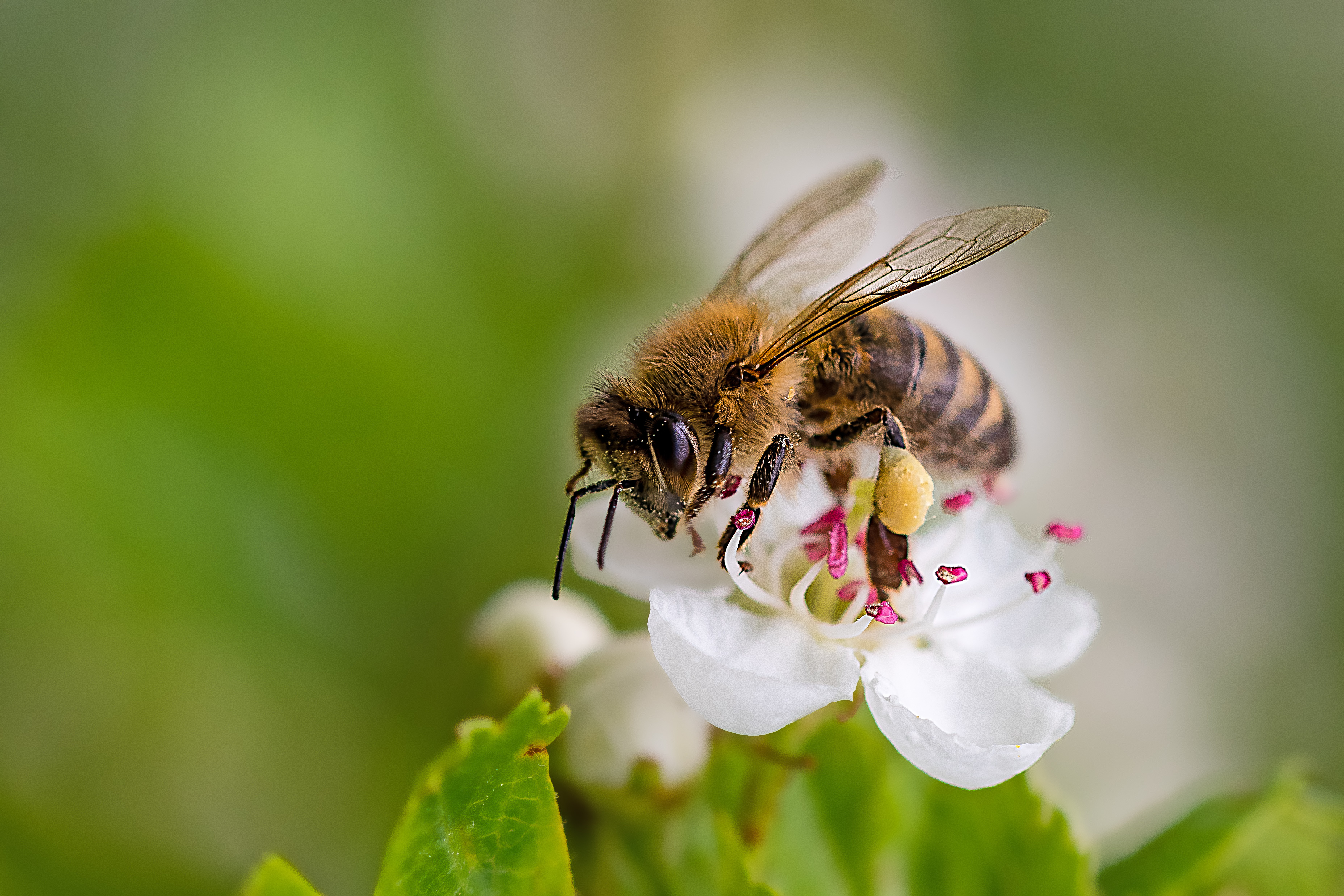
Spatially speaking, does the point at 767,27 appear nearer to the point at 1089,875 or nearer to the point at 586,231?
the point at 586,231

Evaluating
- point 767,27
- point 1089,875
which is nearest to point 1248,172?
point 767,27

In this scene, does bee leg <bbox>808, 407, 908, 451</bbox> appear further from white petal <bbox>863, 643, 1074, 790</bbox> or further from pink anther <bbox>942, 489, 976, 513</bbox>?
white petal <bbox>863, 643, 1074, 790</bbox>

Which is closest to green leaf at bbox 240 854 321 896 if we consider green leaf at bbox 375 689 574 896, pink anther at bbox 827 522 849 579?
green leaf at bbox 375 689 574 896

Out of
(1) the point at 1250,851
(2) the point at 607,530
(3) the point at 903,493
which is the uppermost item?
(2) the point at 607,530

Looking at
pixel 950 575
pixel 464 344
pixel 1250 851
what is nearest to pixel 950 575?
pixel 950 575

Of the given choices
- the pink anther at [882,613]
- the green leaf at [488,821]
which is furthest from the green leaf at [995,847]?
the green leaf at [488,821]

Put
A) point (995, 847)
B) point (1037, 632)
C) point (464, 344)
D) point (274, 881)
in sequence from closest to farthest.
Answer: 1. point (274, 881)
2. point (995, 847)
3. point (1037, 632)
4. point (464, 344)

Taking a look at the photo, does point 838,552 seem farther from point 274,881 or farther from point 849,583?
point 274,881
